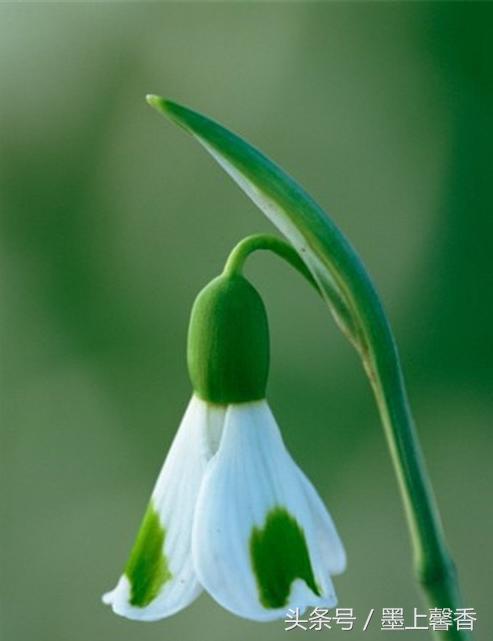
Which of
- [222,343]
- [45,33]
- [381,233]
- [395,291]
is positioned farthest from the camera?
[45,33]

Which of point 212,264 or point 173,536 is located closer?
point 173,536

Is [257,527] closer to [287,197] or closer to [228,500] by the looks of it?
[228,500]

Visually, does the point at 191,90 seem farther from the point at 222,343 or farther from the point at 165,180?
the point at 222,343

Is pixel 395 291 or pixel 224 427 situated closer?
pixel 224 427

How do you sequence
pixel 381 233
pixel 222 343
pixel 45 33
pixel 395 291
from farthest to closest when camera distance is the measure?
pixel 45 33 < pixel 381 233 < pixel 395 291 < pixel 222 343

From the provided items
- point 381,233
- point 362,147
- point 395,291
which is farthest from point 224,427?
point 362,147

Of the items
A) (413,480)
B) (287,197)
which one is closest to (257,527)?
(413,480)

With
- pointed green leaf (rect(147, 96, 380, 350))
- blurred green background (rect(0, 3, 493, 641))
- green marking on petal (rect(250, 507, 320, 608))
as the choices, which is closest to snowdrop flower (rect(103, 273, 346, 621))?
green marking on petal (rect(250, 507, 320, 608))

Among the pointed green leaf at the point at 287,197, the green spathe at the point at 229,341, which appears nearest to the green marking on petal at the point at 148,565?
the green spathe at the point at 229,341
